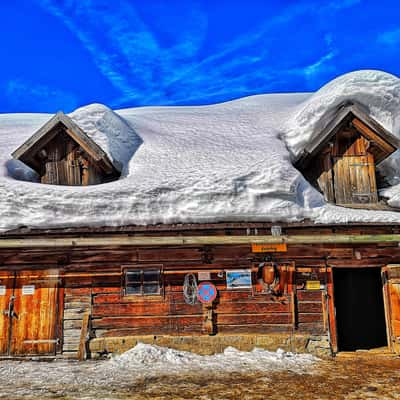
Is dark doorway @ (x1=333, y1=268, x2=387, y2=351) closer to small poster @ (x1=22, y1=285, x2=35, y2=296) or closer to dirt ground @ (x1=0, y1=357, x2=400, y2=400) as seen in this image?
dirt ground @ (x1=0, y1=357, x2=400, y2=400)

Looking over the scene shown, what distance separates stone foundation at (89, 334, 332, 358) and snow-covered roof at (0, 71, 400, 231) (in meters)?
2.72

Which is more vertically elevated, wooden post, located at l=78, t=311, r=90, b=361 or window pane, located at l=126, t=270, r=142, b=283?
window pane, located at l=126, t=270, r=142, b=283

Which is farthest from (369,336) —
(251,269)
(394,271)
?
(251,269)

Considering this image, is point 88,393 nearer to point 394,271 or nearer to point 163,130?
point 394,271

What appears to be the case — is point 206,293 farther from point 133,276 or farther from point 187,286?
point 133,276

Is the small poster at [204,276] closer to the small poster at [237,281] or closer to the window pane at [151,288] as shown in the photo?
the small poster at [237,281]

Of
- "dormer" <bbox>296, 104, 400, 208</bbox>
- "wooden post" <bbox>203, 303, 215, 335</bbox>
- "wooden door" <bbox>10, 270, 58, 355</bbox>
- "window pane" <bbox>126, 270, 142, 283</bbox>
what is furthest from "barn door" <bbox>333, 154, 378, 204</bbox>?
"wooden door" <bbox>10, 270, 58, 355</bbox>

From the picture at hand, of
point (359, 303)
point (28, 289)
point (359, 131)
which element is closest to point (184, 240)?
point (28, 289)

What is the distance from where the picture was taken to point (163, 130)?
13.9 metres

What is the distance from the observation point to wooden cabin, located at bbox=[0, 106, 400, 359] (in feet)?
28.1

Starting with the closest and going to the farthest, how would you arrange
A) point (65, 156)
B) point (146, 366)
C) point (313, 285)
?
1. point (146, 366)
2. point (313, 285)
3. point (65, 156)

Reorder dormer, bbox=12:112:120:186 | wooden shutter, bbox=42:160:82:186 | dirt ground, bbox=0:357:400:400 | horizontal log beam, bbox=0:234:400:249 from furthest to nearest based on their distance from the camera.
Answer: wooden shutter, bbox=42:160:82:186
dormer, bbox=12:112:120:186
horizontal log beam, bbox=0:234:400:249
dirt ground, bbox=0:357:400:400

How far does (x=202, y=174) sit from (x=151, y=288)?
3.17m

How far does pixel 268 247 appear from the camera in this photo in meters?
8.66
